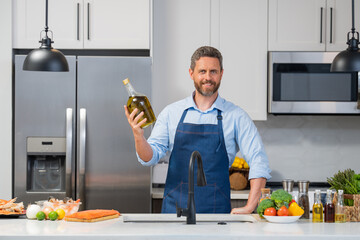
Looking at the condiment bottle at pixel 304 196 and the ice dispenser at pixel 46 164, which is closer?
the condiment bottle at pixel 304 196

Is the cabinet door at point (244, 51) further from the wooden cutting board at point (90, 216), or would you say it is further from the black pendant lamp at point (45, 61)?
the wooden cutting board at point (90, 216)

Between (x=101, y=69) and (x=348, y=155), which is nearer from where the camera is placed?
(x=101, y=69)

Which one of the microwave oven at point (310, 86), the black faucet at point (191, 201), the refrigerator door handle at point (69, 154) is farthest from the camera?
the microwave oven at point (310, 86)

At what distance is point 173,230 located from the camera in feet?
7.03

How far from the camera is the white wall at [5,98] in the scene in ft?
12.7

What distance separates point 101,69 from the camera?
3.82 meters

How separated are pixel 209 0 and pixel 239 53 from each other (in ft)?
1.61

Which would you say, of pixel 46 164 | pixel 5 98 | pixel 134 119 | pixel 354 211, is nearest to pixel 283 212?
pixel 354 211

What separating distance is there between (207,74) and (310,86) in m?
1.49

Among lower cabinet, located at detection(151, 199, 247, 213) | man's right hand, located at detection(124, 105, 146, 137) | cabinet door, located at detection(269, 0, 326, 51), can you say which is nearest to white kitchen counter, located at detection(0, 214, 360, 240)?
man's right hand, located at detection(124, 105, 146, 137)

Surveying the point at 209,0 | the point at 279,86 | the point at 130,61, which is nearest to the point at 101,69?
the point at 130,61

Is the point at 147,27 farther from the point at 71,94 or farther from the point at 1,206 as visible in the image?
the point at 1,206

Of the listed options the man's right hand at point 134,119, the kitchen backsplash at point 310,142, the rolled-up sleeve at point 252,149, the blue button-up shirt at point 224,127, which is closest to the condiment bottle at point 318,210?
the rolled-up sleeve at point 252,149

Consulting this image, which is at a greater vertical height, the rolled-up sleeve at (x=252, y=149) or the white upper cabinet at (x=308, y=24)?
the white upper cabinet at (x=308, y=24)
